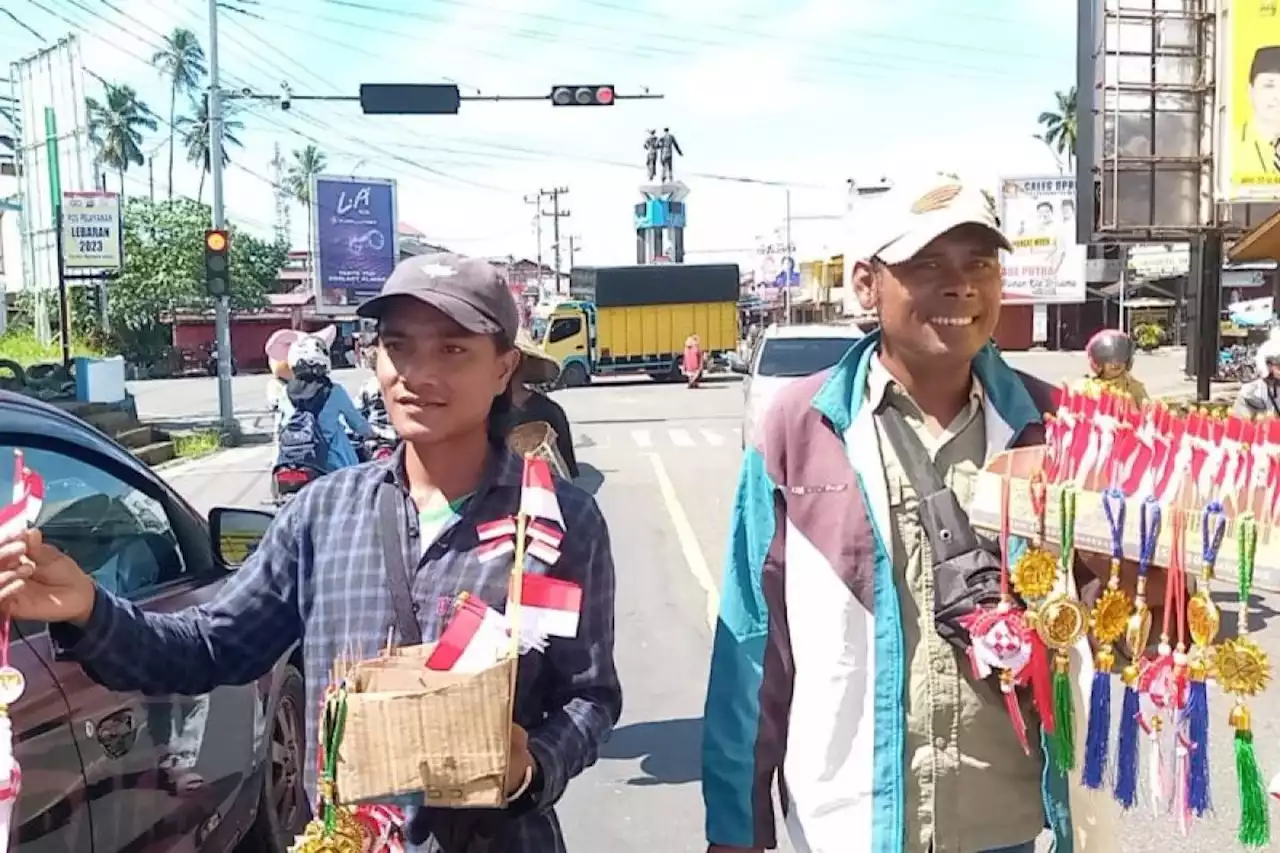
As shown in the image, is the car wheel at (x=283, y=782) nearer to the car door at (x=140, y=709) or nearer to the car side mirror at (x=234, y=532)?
the car door at (x=140, y=709)

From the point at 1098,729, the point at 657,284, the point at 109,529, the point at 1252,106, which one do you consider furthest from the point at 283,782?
the point at 657,284

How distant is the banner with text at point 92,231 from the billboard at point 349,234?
20.6 meters

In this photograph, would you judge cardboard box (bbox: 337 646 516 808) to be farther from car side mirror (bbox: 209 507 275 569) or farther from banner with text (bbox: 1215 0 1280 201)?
banner with text (bbox: 1215 0 1280 201)

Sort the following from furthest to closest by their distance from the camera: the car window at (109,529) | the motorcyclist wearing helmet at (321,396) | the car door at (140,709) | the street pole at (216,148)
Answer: the street pole at (216,148)
the motorcyclist wearing helmet at (321,396)
the car window at (109,529)
the car door at (140,709)

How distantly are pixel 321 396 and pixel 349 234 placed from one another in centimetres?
3921

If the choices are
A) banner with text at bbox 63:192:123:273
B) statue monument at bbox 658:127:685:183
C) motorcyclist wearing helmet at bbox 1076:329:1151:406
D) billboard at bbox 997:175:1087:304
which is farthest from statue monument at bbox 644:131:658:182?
motorcyclist wearing helmet at bbox 1076:329:1151:406

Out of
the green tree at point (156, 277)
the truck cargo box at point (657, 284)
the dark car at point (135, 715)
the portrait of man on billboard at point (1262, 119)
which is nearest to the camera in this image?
the dark car at point (135, 715)

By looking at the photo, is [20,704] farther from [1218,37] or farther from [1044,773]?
[1218,37]

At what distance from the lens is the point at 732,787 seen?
211 centimetres

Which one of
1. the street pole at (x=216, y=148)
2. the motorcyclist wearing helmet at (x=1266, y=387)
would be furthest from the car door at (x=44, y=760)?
the street pole at (x=216, y=148)

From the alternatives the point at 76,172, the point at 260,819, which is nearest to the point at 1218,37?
the point at 260,819

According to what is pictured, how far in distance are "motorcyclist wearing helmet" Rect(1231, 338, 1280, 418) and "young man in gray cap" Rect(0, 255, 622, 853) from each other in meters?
7.29

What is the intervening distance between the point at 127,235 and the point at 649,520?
4200cm

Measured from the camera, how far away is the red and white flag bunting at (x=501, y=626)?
1700 mm
